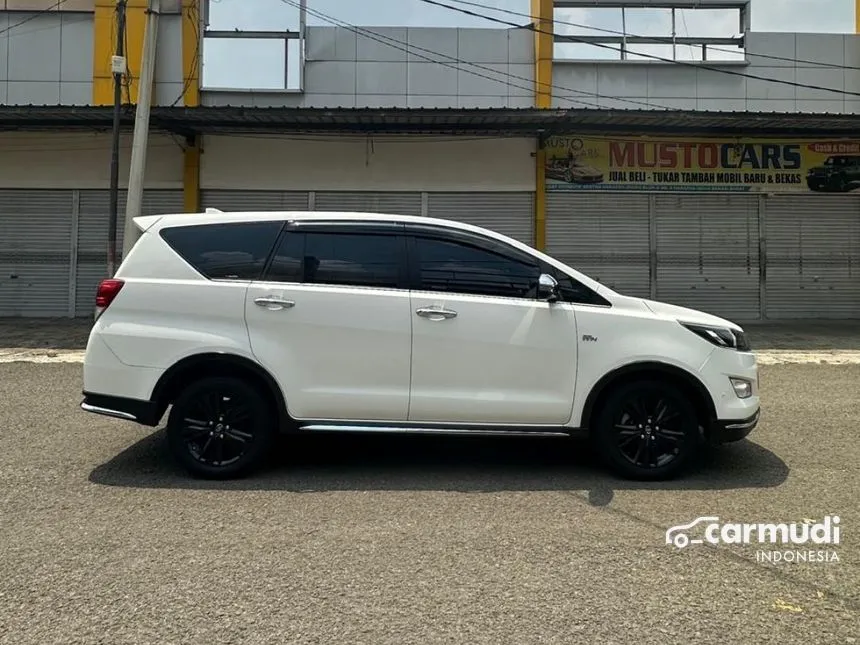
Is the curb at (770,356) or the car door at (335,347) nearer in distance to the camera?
the car door at (335,347)

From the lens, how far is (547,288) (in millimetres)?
4828

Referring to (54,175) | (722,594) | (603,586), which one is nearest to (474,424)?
(603,586)

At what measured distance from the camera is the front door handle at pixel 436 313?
193 inches

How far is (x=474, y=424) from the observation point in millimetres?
4914

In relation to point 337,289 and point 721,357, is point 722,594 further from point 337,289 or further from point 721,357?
point 337,289

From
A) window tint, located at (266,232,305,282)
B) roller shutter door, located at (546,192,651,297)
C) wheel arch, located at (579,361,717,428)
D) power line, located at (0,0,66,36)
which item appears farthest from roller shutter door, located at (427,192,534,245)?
wheel arch, located at (579,361,717,428)

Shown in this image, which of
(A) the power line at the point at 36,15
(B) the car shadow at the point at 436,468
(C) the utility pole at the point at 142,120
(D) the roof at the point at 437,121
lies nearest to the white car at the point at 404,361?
(B) the car shadow at the point at 436,468

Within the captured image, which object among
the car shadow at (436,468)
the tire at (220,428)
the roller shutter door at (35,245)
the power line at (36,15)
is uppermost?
the power line at (36,15)

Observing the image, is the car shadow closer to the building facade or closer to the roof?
the roof

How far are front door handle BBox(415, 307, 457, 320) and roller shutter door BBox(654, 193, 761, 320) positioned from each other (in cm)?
1214

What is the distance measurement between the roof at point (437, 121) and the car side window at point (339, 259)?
28.6ft

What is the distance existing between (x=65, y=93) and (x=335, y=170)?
631cm

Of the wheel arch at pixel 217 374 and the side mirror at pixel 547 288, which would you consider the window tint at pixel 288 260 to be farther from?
the side mirror at pixel 547 288

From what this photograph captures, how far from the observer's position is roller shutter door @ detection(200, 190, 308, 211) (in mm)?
15539
